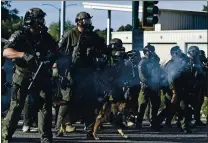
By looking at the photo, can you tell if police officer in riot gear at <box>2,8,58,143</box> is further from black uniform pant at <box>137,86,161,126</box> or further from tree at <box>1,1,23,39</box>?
black uniform pant at <box>137,86,161,126</box>

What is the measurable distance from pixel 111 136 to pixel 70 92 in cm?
108

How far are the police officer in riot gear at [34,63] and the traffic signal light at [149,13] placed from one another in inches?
225

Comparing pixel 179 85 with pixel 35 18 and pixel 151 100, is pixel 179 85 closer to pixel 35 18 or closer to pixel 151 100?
pixel 151 100

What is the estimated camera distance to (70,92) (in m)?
9.38

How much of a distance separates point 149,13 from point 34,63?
6.00m

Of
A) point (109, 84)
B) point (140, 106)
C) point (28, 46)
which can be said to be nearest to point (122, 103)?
point (109, 84)

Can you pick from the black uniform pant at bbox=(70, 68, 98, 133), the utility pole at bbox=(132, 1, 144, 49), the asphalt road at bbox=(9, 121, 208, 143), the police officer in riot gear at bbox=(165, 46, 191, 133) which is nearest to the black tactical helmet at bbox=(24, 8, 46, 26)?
the black uniform pant at bbox=(70, 68, 98, 133)

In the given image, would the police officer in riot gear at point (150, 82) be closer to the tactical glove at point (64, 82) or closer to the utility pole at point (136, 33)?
the utility pole at point (136, 33)

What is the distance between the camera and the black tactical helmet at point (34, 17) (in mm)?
8078

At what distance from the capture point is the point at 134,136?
33.2 ft

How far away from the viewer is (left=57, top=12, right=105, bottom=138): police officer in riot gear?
9180mm

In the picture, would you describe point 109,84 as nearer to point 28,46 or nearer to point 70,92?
point 70,92

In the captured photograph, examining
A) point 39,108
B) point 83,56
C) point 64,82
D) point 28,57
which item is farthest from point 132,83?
point 28,57

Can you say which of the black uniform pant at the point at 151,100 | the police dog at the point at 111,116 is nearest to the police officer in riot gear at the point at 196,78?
the black uniform pant at the point at 151,100
